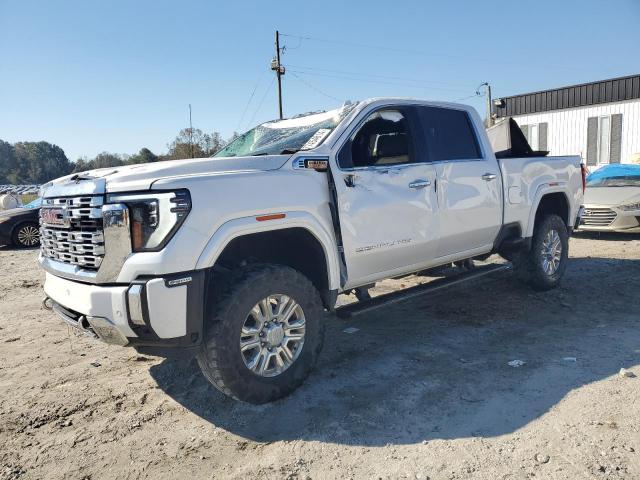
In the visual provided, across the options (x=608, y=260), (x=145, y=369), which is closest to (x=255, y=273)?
(x=145, y=369)

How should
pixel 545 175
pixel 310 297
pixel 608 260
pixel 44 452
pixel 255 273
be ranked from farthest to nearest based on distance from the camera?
1. pixel 608 260
2. pixel 545 175
3. pixel 310 297
4. pixel 255 273
5. pixel 44 452

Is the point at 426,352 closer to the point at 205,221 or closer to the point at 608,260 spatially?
the point at 205,221

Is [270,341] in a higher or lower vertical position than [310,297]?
lower

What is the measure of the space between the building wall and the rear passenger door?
15.5 m

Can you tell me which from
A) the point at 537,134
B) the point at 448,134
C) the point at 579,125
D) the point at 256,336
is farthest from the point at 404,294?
the point at 537,134

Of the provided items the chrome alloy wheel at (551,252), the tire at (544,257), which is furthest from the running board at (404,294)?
the chrome alloy wheel at (551,252)

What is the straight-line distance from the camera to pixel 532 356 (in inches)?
163

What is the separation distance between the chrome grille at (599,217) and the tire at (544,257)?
14.3ft

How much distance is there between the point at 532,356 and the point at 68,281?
3.56 metres

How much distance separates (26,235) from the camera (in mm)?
12688

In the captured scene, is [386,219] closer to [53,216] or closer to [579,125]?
[53,216]

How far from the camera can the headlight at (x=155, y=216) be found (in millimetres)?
2906

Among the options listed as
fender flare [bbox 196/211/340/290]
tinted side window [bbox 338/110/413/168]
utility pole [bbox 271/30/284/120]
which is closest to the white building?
utility pole [bbox 271/30/284/120]

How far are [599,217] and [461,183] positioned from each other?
6.77 m
